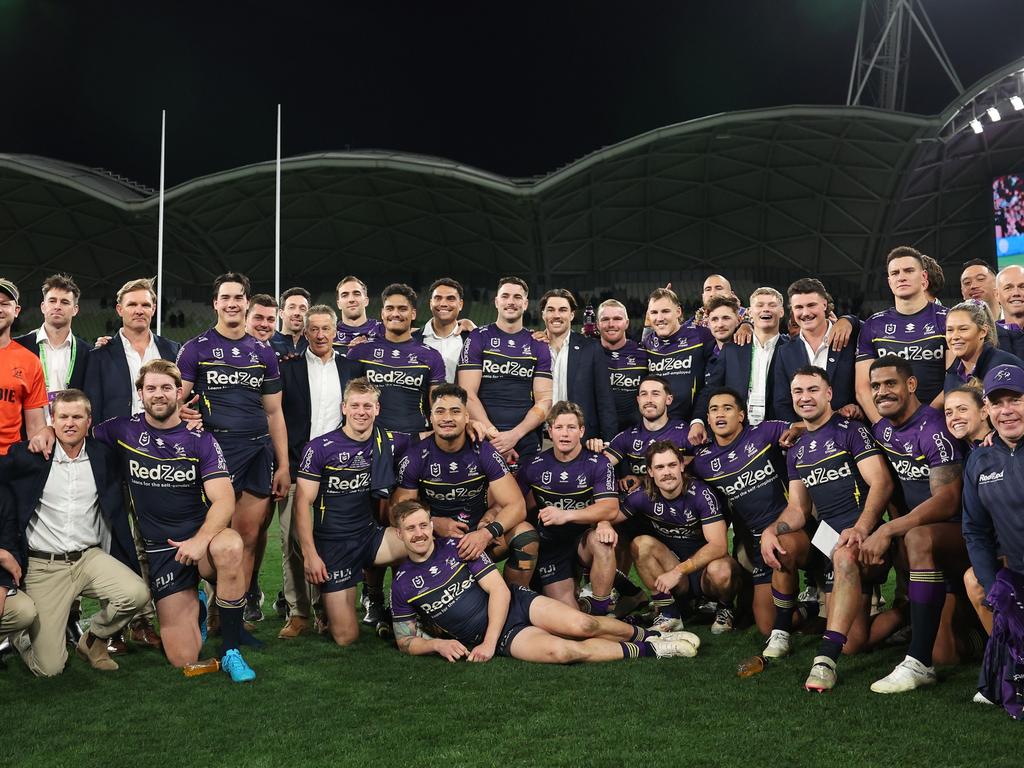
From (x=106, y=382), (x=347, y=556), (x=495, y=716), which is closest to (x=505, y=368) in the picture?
(x=347, y=556)

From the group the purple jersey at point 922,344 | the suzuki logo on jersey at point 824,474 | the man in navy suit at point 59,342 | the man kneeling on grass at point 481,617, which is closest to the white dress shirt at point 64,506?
the man in navy suit at point 59,342

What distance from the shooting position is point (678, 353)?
6902 millimetres

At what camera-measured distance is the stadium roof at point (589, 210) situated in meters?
27.0

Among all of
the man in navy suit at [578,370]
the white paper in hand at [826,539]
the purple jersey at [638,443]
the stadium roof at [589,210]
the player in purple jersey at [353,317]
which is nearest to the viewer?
the white paper in hand at [826,539]

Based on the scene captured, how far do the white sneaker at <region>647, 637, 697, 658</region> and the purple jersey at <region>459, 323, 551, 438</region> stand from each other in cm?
203

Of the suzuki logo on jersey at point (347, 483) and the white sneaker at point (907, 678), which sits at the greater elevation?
the suzuki logo on jersey at point (347, 483)

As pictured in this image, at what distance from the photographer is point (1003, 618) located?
4211 mm

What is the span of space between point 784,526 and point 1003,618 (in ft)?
4.93

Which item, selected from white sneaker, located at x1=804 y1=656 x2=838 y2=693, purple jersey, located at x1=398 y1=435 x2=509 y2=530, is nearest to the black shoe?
purple jersey, located at x1=398 y1=435 x2=509 y2=530

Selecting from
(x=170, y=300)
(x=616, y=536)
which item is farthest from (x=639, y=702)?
(x=170, y=300)

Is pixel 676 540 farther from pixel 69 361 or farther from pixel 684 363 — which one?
pixel 69 361

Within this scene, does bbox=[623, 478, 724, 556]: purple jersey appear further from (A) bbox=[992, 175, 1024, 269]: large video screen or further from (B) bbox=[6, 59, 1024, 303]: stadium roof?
(A) bbox=[992, 175, 1024, 269]: large video screen

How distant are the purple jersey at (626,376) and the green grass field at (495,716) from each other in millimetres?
2156

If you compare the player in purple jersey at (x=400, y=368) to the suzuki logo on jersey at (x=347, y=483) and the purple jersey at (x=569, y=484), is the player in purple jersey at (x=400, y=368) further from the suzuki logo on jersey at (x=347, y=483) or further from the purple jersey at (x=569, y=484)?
the purple jersey at (x=569, y=484)
